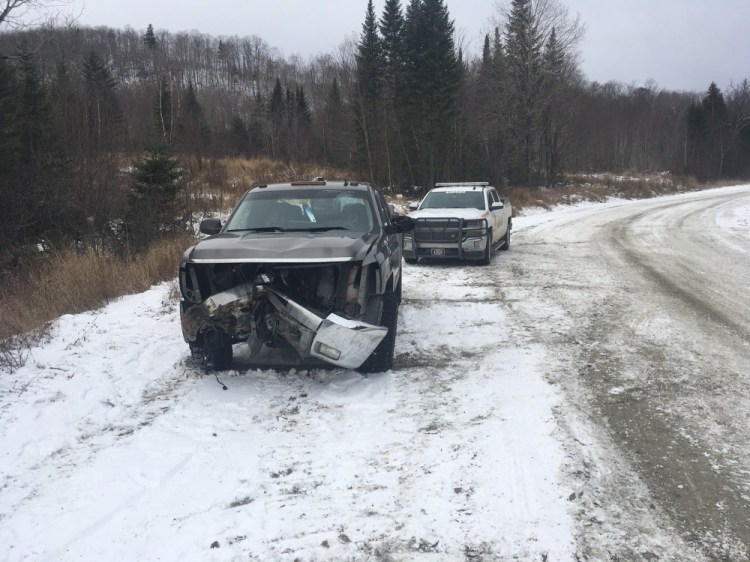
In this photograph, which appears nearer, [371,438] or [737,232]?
[371,438]

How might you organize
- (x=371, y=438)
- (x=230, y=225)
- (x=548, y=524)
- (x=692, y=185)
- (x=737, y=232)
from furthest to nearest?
(x=692, y=185), (x=737, y=232), (x=230, y=225), (x=371, y=438), (x=548, y=524)

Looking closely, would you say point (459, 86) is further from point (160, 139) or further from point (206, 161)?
point (160, 139)

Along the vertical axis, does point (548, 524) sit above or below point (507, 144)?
below

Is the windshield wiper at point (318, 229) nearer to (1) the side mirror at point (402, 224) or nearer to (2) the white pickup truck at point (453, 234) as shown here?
(1) the side mirror at point (402, 224)

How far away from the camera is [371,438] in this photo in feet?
13.6

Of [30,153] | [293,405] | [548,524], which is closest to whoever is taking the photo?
[548,524]

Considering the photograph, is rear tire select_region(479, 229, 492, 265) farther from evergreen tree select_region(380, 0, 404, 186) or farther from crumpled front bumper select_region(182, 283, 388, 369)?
evergreen tree select_region(380, 0, 404, 186)

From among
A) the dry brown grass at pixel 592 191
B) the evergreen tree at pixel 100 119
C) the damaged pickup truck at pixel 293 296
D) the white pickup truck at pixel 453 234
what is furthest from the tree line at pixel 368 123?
the damaged pickup truck at pixel 293 296

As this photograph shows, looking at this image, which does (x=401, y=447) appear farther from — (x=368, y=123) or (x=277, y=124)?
(x=277, y=124)

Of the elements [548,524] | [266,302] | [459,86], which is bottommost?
[548,524]

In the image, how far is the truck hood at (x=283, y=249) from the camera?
4.77m

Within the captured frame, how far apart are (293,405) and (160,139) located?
49.8ft

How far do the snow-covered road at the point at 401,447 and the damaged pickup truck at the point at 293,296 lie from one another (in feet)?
1.53

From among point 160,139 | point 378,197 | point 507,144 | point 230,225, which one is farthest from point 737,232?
point 507,144
